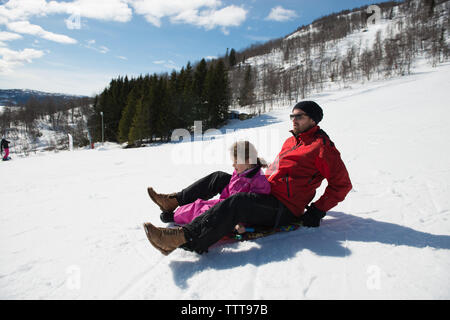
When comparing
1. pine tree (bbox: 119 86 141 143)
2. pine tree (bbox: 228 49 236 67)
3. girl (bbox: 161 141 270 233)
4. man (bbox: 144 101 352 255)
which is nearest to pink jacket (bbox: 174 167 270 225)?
girl (bbox: 161 141 270 233)

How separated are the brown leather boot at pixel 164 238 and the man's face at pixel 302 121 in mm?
1561

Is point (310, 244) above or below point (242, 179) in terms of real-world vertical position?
below

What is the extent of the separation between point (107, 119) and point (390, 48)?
171ft

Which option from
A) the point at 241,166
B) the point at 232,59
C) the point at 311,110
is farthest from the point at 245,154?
the point at 232,59

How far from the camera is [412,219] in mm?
2434

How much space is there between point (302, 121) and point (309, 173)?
1.84 feet

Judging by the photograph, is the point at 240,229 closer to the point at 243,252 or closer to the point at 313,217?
the point at 243,252

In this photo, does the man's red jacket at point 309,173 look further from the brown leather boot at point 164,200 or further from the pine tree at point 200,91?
the pine tree at point 200,91

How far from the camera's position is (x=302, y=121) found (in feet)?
7.81

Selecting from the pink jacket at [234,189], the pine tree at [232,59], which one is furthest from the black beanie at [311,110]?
the pine tree at [232,59]

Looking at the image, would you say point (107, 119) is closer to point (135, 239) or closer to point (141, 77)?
point (141, 77)

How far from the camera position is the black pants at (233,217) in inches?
74.4

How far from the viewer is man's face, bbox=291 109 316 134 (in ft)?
7.76
